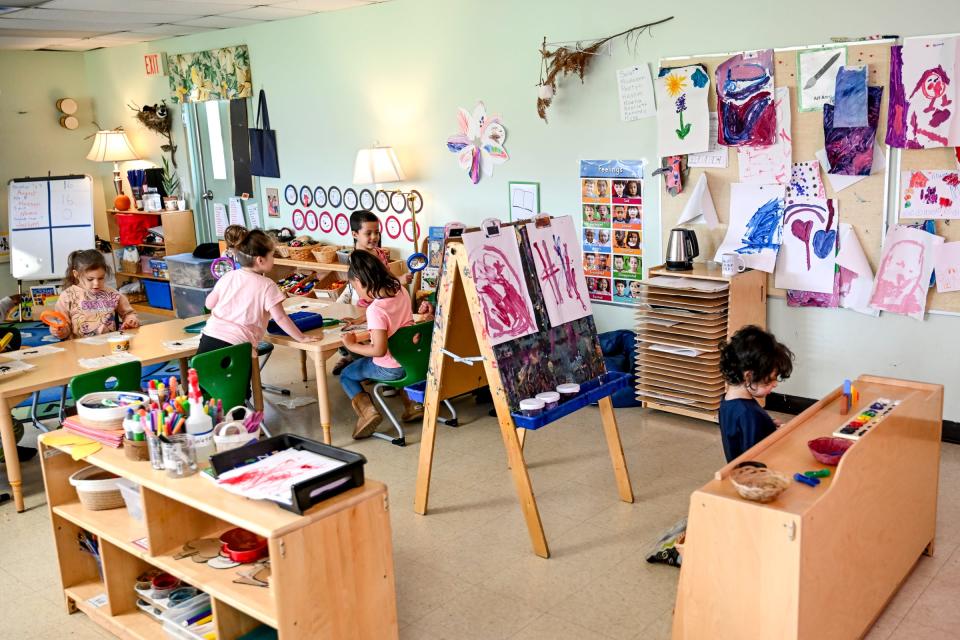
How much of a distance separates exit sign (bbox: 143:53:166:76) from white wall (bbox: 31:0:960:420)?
13 cm

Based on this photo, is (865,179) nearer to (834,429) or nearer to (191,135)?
(834,429)

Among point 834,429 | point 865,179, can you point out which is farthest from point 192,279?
point 834,429

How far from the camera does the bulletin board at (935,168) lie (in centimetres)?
432

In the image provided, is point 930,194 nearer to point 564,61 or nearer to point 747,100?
point 747,100

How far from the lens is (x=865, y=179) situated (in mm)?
4574

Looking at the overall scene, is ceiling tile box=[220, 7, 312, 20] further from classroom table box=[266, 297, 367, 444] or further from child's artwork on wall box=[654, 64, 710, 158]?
child's artwork on wall box=[654, 64, 710, 158]

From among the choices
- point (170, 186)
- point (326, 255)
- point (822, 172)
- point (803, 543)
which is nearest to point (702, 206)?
point (822, 172)

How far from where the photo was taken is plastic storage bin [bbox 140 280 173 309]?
882 cm

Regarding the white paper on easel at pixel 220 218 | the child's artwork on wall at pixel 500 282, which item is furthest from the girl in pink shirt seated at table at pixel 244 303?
the white paper on easel at pixel 220 218

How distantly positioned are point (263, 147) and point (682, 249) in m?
4.19

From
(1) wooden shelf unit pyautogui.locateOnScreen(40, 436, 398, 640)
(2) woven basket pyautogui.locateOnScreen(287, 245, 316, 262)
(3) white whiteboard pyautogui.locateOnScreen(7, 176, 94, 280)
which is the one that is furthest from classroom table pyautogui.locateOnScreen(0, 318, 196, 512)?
(3) white whiteboard pyautogui.locateOnScreen(7, 176, 94, 280)

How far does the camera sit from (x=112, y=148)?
885 centimetres

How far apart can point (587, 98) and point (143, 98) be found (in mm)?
5217

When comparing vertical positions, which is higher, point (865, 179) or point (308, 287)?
point (865, 179)
